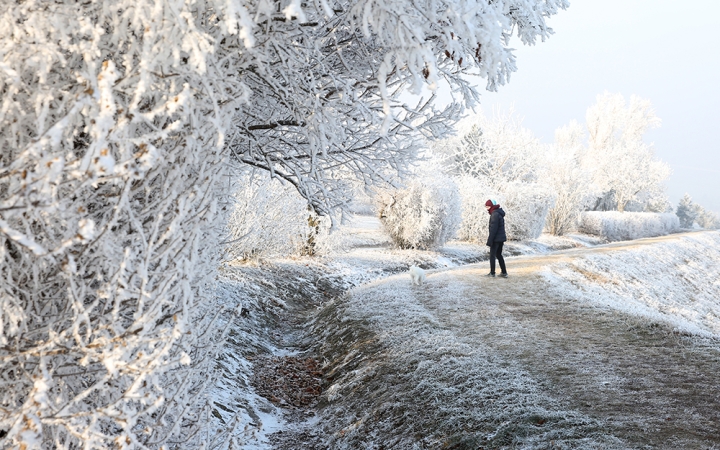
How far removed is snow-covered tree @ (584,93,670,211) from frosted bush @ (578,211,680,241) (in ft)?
17.5

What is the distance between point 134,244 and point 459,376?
13.3 feet

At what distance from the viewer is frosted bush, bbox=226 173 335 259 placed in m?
11.1

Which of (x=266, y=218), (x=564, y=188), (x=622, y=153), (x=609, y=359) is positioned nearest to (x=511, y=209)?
(x=564, y=188)

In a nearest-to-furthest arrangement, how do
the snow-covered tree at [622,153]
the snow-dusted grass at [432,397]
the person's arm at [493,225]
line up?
1. the snow-dusted grass at [432,397]
2. the person's arm at [493,225]
3. the snow-covered tree at [622,153]

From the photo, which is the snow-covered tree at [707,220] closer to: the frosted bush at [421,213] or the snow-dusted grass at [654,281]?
the snow-dusted grass at [654,281]

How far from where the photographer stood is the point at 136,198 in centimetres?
233

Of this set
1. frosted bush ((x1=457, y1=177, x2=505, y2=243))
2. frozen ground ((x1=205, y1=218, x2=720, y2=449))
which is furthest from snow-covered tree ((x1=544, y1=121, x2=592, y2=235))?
frozen ground ((x1=205, y1=218, x2=720, y2=449))

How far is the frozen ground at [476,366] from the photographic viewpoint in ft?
13.3

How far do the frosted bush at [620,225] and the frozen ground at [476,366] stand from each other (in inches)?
903

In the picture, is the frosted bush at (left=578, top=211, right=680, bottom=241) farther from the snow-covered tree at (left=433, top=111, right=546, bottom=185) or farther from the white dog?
the white dog

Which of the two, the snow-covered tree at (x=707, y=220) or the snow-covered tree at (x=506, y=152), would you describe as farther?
the snow-covered tree at (x=707, y=220)

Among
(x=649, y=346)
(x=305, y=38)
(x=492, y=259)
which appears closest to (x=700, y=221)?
(x=492, y=259)

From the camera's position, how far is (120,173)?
1656 millimetres

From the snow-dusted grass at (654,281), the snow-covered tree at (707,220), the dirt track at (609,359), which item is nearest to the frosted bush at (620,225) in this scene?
the snow-dusted grass at (654,281)
